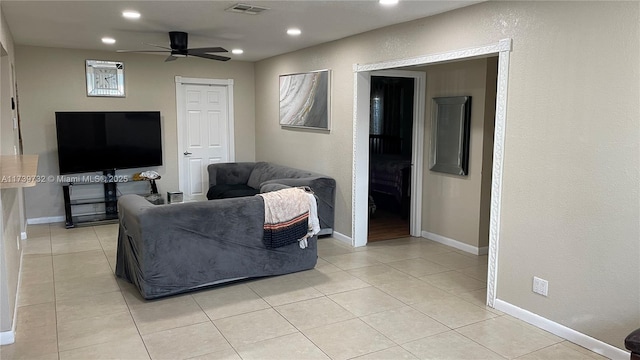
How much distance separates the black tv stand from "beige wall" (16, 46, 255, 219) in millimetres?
175

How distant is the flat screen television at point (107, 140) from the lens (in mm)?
6336

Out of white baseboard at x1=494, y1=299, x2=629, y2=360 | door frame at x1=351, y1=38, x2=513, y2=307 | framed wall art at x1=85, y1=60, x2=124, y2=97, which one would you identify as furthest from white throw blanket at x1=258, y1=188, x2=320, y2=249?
framed wall art at x1=85, y1=60, x2=124, y2=97

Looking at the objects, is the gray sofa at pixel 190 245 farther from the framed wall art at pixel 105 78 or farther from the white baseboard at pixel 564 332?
the framed wall art at pixel 105 78

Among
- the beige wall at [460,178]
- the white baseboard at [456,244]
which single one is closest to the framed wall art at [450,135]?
the beige wall at [460,178]

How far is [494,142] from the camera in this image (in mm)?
3637

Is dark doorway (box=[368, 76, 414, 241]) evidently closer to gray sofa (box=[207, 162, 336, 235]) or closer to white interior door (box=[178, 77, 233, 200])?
gray sofa (box=[207, 162, 336, 235])

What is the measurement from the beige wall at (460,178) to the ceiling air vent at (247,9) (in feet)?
7.73

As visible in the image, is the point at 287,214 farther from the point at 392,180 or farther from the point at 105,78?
the point at 105,78

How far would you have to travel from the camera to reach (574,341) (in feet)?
10.3

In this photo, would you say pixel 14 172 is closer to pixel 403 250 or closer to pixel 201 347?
pixel 201 347

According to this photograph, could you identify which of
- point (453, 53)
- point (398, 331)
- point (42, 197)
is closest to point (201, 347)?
point (398, 331)

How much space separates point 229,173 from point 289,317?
406 cm

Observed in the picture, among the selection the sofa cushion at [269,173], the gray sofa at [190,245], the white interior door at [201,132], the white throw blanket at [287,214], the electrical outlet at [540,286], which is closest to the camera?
the electrical outlet at [540,286]

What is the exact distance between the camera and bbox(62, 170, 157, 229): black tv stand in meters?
6.44
